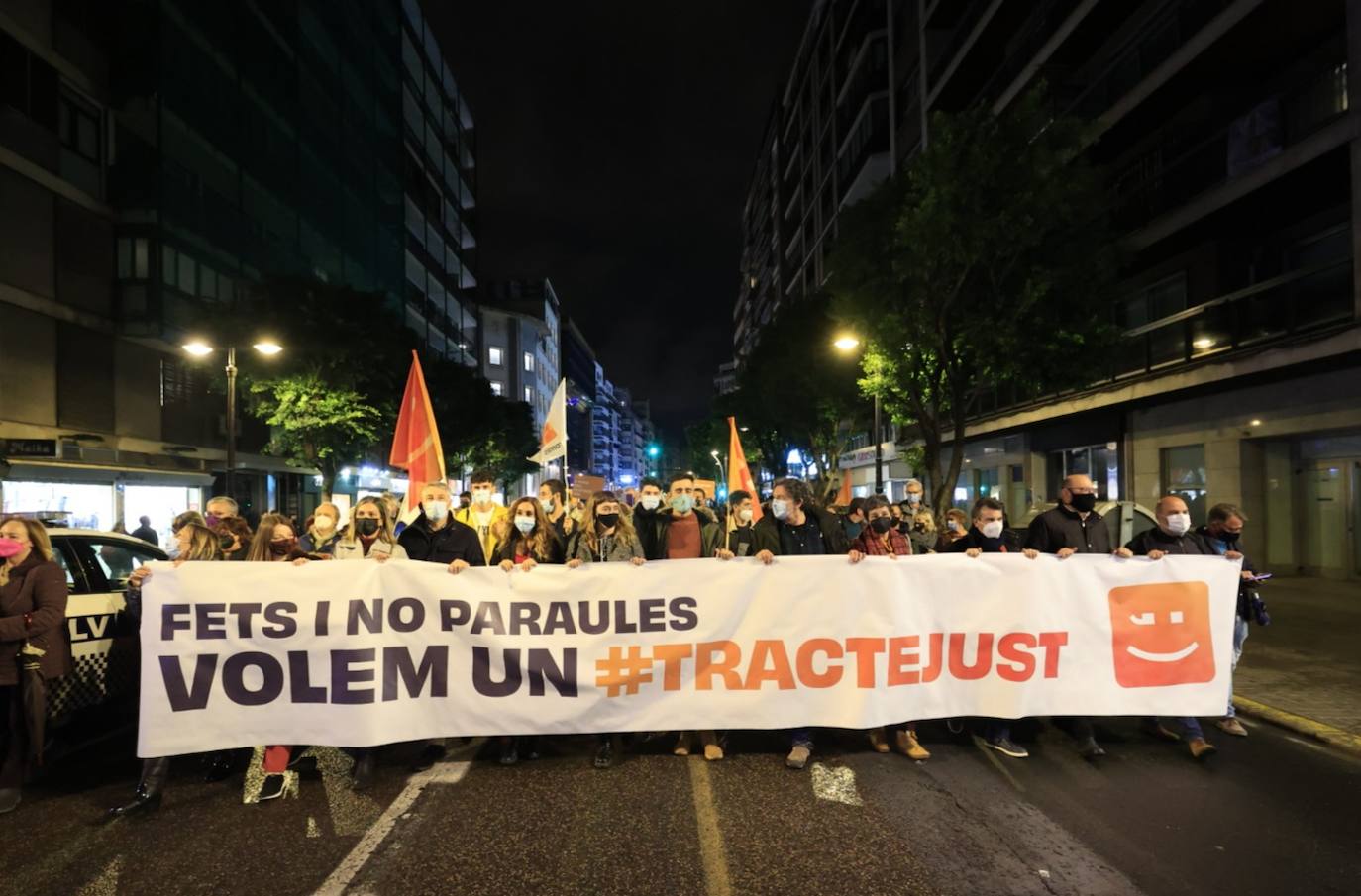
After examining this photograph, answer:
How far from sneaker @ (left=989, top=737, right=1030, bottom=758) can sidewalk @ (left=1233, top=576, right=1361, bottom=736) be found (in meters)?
2.58

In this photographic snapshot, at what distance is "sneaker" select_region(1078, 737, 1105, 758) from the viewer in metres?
5.29

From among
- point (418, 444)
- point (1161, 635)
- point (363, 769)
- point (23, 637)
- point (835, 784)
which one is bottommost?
point (835, 784)

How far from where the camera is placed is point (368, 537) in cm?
551

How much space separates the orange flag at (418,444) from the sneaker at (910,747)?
447 centimetres

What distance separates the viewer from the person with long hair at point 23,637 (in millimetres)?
4410

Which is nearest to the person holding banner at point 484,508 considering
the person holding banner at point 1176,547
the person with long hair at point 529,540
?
the person with long hair at point 529,540

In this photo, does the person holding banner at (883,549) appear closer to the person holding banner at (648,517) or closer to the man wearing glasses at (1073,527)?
the man wearing glasses at (1073,527)

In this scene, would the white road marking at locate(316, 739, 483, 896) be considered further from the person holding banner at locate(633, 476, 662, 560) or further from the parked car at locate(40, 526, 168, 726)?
the parked car at locate(40, 526, 168, 726)

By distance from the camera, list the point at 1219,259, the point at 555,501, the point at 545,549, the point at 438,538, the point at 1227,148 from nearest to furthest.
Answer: the point at 438,538, the point at 545,549, the point at 555,501, the point at 1227,148, the point at 1219,259

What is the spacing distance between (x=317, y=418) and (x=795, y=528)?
21333 millimetres

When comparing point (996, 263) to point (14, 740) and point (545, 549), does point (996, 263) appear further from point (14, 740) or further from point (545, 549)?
point (14, 740)

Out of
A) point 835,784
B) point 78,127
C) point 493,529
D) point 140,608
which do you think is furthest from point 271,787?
point 78,127

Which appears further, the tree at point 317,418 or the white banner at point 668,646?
the tree at point 317,418

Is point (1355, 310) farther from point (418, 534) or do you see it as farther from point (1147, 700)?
point (418, 534)
